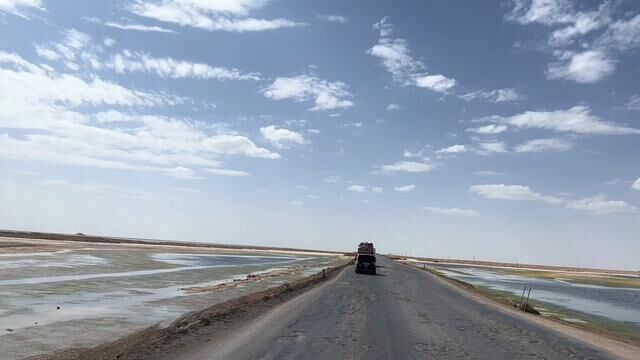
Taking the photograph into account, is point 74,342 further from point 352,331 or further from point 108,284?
point 108,284

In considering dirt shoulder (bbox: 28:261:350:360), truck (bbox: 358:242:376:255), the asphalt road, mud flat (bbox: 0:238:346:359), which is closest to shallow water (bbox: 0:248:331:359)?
mud flat (bbox: 0:238:346:359)

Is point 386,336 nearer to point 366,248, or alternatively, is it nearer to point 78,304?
point 78,304

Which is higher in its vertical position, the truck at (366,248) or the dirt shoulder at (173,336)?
the truck at (366,248)

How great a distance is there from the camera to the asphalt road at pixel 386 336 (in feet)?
48.8

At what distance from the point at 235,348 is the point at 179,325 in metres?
4.73

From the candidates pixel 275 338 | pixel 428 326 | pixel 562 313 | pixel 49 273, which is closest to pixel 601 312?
pixel 562 313

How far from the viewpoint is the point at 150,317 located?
22672mm

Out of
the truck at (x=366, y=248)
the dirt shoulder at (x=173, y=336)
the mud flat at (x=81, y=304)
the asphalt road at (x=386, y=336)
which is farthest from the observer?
the truck at (x=366, y=248)

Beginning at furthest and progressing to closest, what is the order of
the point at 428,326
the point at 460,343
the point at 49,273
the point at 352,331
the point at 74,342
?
the point at 49,273, the point at 428,326, the point at 352,331, the point at 460,343, the point at 74,342

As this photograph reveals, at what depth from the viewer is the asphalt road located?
14875mm

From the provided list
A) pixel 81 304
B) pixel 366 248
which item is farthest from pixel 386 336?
pixel 366 248

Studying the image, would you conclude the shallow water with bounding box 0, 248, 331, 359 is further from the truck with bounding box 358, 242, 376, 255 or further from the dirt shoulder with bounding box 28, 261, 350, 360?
the truck with bounding box 358, 242, 376, 255

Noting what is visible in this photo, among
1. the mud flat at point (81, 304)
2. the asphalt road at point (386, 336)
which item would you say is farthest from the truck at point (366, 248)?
the asphalt road at point (386, 336)

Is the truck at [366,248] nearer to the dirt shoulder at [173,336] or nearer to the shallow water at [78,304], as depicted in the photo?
the shallow water at [78,304]
